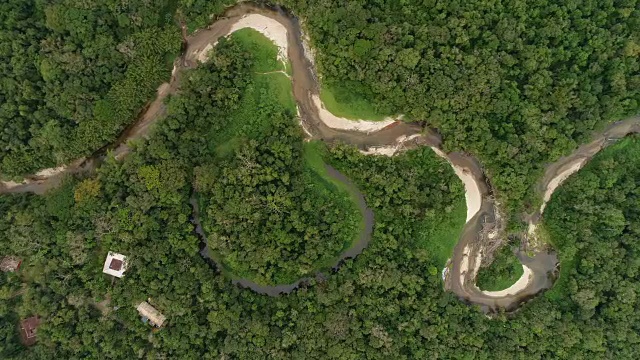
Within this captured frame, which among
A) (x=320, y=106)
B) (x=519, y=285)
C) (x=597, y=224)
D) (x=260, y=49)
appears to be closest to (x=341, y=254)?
(x=320, y=106)

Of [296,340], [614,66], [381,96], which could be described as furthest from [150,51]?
[614,66]

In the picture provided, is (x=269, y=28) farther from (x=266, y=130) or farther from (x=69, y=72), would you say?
(x=69, y=72)

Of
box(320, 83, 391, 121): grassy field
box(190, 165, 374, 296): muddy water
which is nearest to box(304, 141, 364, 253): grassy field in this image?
box(190, 165, 374, 296): muddy water

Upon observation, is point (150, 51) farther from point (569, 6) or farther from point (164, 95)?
point (569, 6)

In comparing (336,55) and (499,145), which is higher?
(336,55)

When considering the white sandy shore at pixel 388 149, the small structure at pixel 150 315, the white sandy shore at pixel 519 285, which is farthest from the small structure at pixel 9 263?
the white sandy shore at pixel 519 285

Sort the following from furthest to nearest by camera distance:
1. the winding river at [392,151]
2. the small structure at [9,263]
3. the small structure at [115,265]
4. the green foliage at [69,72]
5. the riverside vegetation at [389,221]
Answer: the winding river at [392,151] → the small structure at [9,263] → the green foliage at [69,72] → the small structure at [115,265] → the riverside vegetation at [389,221]

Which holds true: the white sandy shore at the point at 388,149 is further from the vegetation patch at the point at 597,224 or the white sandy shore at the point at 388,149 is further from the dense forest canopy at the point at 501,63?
the vegetation patch at the point at 597,224
